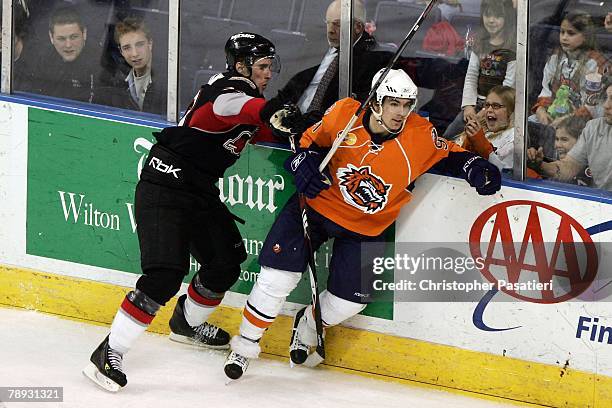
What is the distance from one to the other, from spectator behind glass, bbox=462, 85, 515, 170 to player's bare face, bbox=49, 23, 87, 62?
1.61 meters

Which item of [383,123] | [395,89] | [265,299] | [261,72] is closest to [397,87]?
[395,89]

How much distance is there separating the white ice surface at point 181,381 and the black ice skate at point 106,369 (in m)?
0.03

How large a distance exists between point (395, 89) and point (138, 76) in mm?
1221

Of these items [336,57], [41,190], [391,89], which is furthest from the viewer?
[41,190]

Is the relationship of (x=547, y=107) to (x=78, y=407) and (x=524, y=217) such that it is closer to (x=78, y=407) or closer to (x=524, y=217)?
(x=524, y=217)

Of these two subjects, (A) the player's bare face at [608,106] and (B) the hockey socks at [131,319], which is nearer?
(A) the player's bare face at [608,106]

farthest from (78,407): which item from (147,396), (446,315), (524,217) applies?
(524,217)

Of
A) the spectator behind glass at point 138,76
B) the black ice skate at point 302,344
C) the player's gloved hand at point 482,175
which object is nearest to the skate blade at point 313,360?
the black ice skate at point 302,344

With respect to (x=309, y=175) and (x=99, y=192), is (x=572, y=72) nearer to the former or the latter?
(x=309, y=175)

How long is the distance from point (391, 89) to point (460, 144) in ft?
1.24

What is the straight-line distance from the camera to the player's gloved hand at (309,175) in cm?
458

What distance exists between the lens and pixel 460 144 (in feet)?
15.6

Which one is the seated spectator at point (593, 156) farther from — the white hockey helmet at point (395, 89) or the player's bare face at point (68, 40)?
the player's bare face at point (68, 40)

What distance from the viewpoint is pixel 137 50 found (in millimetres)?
5305
